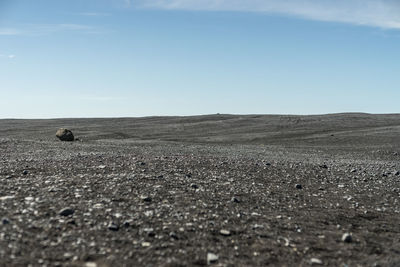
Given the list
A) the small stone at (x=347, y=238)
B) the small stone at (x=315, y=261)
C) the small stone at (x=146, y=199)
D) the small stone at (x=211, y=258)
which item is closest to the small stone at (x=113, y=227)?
the small stone at (x=211, y=258)

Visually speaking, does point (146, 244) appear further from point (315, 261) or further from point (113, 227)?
point (315, 261)

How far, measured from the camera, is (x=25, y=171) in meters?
13.4

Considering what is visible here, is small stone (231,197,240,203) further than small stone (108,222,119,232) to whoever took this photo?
Yes

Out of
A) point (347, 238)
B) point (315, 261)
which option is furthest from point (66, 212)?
point (347, 238)

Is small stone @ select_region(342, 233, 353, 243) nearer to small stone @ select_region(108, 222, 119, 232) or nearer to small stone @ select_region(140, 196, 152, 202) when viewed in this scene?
small stone @ select_region(140, 196, 152, 202)

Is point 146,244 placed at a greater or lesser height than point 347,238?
greater

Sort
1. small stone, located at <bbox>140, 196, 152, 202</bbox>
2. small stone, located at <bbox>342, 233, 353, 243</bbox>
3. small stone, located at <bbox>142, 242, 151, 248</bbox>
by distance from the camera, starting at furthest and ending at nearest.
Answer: small stone, located at <bbox>140, 196, 152, 202</bbox>, small stone, located at <bbox>342, 233, 353, 243</bbox>, small stone, located at <bbox>142, 242, 151, 248</bbox>

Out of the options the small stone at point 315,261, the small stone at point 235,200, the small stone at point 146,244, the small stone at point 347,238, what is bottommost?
the small stone at point 315,261

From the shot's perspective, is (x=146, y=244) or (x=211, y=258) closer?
(x=211, y=258)

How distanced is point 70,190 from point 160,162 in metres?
6.99

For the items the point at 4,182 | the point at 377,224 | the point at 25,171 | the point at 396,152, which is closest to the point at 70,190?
the point at 4,182

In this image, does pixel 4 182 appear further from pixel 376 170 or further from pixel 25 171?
pixel 376 170

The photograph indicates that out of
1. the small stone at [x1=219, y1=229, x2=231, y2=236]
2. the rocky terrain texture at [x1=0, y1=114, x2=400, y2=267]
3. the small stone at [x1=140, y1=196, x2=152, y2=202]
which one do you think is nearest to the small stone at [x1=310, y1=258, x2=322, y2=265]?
the rocky terrain texture at [x1=0, y1=114, x2=400, y2=267]

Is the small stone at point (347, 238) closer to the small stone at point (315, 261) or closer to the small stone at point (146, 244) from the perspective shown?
the small stone at point (315, 261)
